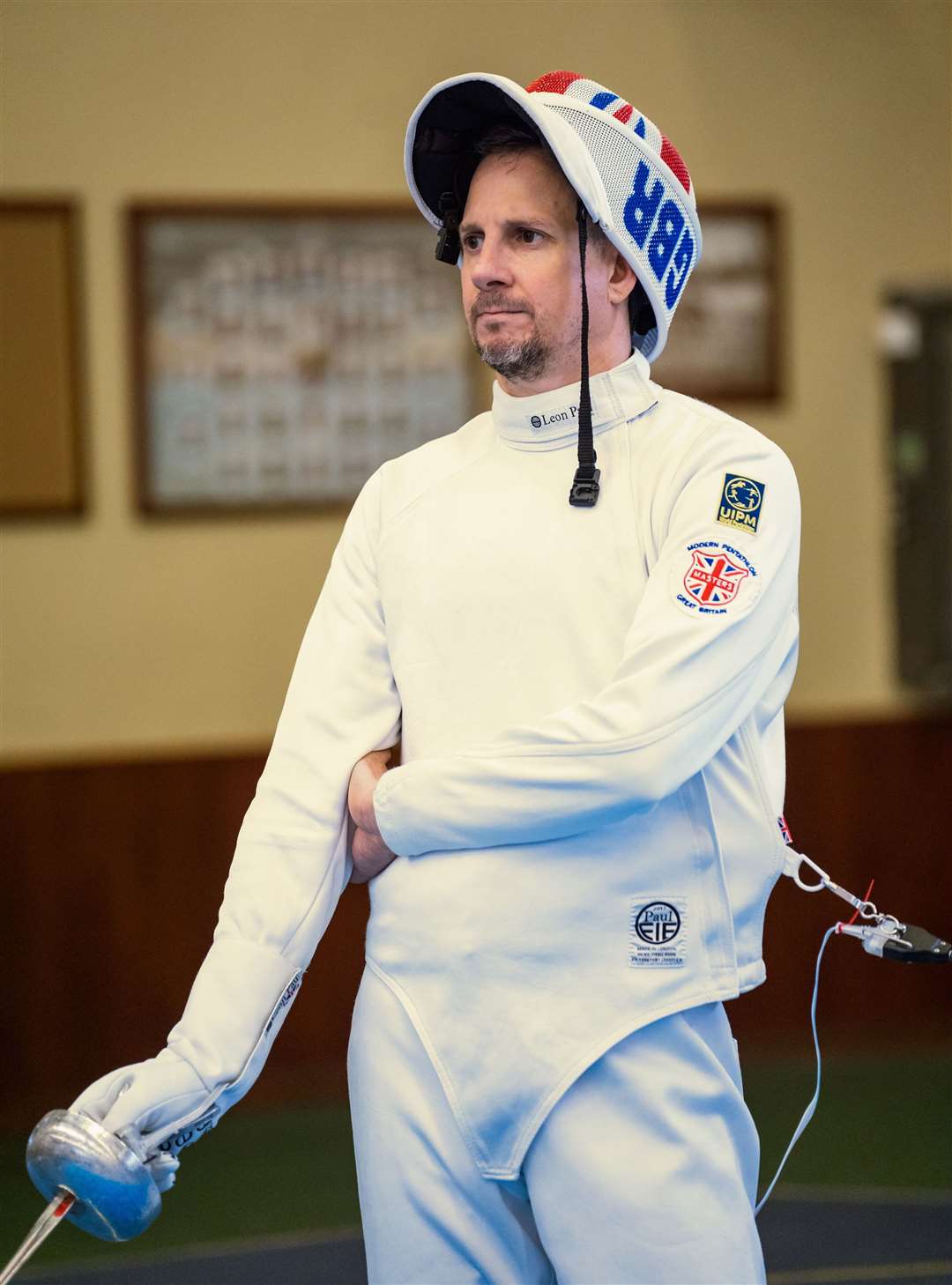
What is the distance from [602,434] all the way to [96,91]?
8.28 ft

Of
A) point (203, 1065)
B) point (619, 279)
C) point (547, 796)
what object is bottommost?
point (203, 1065)

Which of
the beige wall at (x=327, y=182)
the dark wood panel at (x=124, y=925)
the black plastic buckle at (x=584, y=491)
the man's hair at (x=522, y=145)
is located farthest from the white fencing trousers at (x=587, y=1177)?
the beige wall at (x=327, y=182)

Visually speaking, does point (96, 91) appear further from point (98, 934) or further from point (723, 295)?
point (98, 934)

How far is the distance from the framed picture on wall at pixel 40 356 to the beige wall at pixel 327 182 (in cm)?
5

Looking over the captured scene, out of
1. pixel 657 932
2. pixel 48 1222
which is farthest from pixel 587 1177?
pixel 48 1222

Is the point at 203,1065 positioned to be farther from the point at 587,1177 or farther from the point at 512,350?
the point at 512,350

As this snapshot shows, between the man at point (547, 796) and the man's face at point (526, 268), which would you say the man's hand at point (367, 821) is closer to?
the man at point (547, 796)

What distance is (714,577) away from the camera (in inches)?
59.4

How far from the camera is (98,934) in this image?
3.72m

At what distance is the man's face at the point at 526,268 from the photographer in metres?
1.62

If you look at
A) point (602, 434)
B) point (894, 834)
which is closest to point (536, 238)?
point (602, 434)

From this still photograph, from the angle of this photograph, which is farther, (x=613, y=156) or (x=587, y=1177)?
(x=613, y=156)

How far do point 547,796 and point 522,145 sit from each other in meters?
0.65

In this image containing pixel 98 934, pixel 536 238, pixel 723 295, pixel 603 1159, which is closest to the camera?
pixel 603 1159
